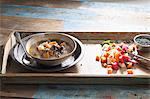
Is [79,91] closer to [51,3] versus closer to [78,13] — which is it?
[78,13]

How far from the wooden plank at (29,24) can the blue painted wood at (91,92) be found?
51 centimetres

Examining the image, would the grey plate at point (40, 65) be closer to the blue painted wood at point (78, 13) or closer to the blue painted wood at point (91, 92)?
the blue painted wood at point (91, 92)

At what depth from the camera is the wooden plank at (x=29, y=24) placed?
153cm

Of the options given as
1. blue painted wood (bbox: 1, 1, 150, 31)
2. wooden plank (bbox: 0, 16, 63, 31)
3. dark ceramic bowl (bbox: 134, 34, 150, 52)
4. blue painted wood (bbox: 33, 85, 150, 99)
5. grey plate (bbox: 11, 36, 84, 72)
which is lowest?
blue painted wood (bbox: 33, 85, 150, 99)

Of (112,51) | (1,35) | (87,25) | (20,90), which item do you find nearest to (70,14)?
(87,25)

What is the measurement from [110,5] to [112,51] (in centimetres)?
65

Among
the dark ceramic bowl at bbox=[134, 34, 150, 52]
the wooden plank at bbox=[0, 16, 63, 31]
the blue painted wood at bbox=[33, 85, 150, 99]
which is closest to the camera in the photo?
the blue painted wood at bbox=[33, 85, 150, 99]

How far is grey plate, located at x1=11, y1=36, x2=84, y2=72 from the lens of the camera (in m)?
1.09

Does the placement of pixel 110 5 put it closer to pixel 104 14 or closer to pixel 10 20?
pixel 104 14

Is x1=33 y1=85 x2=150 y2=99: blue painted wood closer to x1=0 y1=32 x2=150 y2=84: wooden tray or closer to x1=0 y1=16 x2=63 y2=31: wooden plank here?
x1=0 y1=32 x2=150 y2=84: wooden tray

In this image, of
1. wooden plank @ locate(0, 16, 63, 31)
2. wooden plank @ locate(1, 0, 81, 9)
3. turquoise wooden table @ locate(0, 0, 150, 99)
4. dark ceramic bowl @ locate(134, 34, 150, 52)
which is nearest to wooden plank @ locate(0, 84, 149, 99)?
dark ceramic bowl @ locate(134, 34, 150, 52)

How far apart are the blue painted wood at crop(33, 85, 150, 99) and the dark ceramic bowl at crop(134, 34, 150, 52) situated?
0.19 meters

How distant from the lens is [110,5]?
5.91ft

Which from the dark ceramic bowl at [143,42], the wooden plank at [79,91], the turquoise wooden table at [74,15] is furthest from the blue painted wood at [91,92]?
the turquoise wooden table at [74,15]
